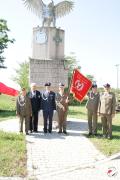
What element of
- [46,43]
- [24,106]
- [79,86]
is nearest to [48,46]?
[46,43]

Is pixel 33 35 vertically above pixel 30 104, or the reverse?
pixel 33 35

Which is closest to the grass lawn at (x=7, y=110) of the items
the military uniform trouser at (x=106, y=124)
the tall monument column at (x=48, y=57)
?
the tall monument column at (x=48, y=57)

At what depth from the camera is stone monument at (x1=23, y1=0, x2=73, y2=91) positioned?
15273 millimetres

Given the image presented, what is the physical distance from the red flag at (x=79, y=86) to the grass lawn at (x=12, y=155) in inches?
109

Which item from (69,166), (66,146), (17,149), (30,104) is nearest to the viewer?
(69,166)

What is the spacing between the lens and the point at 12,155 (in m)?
9.23

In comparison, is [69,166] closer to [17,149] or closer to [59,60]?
[17,149]

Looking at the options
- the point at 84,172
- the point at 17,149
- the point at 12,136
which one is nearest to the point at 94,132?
the point at 12,136

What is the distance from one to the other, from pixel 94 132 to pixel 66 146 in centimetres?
230

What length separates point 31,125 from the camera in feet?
43.1

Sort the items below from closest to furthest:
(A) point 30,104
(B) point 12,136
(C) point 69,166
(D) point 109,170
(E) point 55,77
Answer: (D) point 109,170 < (C) point 69,166 < (B) point 12,136 < (A) point 30,104 < (E) point 55,77

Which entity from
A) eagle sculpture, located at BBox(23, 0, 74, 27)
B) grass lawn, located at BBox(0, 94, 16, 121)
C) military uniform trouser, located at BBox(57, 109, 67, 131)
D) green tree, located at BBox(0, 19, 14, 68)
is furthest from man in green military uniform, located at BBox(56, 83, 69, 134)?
green tree, located at BBox(0, 19, 14, 68)

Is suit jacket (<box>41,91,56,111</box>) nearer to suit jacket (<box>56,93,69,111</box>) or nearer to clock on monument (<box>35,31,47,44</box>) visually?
suit jacket (<box>56,93,69,111</box>)

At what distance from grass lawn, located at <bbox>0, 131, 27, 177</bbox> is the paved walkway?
0.54 ft
